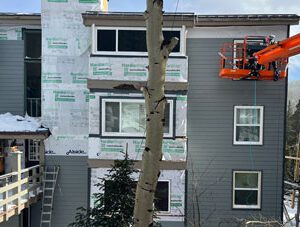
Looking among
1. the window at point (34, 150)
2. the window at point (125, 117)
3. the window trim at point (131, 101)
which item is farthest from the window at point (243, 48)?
the window at point (34, 150)

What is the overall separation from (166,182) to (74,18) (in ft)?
23.8

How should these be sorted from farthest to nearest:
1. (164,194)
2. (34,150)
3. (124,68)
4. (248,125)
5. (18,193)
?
(34,150)
(248,125)
(164,194)
(124,68)
(18,193)

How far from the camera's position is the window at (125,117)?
1139 cm

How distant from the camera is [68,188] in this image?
1248cm

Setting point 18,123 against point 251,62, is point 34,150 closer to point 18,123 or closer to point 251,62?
point 18,123

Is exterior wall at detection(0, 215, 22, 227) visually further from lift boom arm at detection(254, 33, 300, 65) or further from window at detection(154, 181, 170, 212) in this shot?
lift boom arm at detection(254, 33, 300, 65)

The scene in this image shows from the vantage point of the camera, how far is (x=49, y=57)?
40.6 feet

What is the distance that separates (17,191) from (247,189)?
8379mm

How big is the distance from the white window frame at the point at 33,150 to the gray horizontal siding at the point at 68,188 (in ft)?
3.32

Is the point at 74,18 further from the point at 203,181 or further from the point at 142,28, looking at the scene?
the point at 203,181

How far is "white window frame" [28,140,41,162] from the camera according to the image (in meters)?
13.2

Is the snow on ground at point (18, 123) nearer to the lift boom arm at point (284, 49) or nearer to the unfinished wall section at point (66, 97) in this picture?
the unfinished wall section at point (66, 97)

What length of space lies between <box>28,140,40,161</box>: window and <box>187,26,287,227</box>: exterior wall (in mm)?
6312

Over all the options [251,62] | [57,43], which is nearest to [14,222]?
[57,43]
